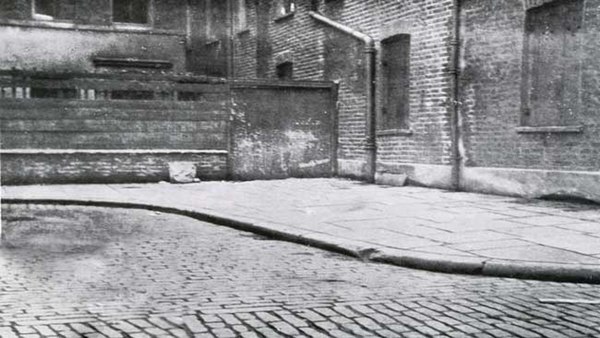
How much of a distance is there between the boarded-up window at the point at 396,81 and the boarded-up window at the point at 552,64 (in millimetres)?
3298

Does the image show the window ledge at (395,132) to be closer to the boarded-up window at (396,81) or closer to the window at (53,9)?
the boarded-up window at (396,81)

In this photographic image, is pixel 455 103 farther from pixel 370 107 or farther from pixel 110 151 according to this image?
pixel 110 151

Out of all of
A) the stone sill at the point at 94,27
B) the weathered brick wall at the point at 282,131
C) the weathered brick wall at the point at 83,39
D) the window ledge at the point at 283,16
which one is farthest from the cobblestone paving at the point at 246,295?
the stone sill at the point at 94,27

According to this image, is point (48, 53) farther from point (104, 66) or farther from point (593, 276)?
point (593, 276)

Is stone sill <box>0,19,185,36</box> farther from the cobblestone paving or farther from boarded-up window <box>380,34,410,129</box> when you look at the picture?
the cobblestone paving

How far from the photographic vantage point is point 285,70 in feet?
64.4

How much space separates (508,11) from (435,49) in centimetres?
185

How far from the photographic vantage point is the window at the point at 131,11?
21.8 metres

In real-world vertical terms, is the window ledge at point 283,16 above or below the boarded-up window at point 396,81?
above

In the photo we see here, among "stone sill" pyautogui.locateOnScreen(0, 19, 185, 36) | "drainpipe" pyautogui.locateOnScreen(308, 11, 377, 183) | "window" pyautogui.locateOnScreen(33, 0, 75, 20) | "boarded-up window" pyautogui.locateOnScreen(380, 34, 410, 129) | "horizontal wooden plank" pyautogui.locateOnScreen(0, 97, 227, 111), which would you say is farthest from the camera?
"window" pyautogui.locateOnScreen(33, 0, 75, 20)

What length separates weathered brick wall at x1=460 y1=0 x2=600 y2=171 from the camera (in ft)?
34.4

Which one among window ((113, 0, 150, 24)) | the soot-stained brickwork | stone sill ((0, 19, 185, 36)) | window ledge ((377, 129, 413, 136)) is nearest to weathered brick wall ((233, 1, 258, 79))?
stone sill ((0, 19, 185, 36))

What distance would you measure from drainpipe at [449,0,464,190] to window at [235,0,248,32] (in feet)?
34.1

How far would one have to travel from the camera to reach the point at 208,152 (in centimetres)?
1545
